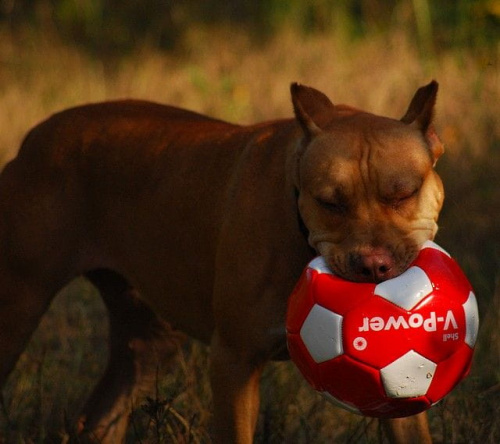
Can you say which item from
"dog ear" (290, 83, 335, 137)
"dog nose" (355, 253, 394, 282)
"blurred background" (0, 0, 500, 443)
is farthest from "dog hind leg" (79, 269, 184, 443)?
"dog nose" (355, 253, 394, 282)

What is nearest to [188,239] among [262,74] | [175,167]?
[175,167]

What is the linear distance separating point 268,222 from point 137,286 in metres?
1.00

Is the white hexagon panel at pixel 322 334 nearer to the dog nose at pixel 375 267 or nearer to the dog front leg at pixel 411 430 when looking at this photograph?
the dog nose at pixel 375 267

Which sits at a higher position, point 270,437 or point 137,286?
point 137,286

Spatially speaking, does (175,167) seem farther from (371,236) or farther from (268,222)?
(371,236)

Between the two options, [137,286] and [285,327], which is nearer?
[285,327]

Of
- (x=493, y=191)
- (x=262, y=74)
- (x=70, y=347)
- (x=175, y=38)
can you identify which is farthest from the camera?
(x=175, y=38)

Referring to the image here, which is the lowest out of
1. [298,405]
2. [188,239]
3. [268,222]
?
[298,405]

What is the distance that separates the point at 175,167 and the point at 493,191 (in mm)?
3173

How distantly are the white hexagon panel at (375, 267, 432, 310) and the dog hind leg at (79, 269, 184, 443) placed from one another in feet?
6.46

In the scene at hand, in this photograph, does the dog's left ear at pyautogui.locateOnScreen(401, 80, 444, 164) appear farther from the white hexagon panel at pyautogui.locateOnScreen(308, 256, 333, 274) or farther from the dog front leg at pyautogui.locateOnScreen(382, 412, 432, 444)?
the dog front leg at pyautogui.locateOnScreen(382, 412, 432, 444)

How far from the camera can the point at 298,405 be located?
16.1 feet

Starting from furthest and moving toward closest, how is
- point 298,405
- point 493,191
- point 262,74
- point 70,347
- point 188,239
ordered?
point 262,74 → point 493,191 → point 70,347 → point 298,405 → point 188,239

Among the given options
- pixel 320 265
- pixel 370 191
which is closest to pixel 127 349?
pixel 320 265
